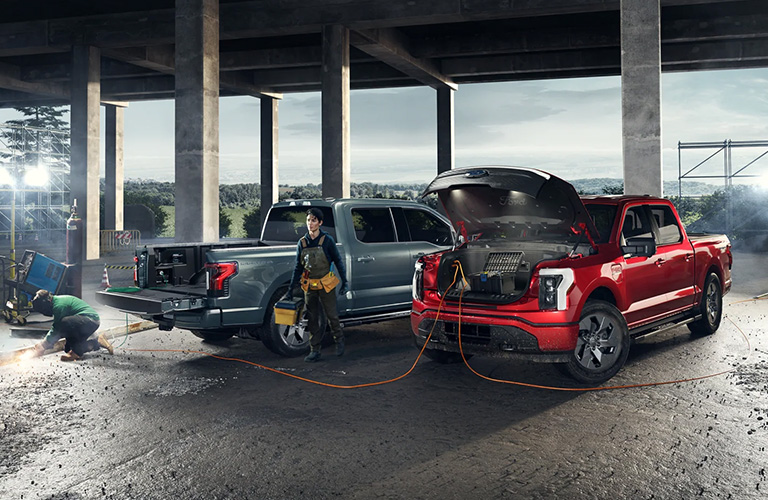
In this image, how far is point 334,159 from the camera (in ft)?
74.6

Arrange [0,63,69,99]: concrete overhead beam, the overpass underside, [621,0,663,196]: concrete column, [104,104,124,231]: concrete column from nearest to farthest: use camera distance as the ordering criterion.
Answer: [621,0,663,196]: concrete column, the overpass underside, [0,63,69,99]: concrete overhead beam, [104,104,124,231]: concrete column

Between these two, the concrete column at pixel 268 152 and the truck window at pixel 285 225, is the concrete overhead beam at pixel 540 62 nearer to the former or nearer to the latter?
the concrete column at pixel 268 152

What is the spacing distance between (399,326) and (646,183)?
8306 millimetres

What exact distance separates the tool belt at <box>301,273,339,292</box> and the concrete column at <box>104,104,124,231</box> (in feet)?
103

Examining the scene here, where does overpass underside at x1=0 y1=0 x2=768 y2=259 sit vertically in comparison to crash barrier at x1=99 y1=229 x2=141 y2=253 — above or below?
above

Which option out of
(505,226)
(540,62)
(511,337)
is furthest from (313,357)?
(540,62)

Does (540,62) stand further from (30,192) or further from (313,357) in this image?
(30,192)

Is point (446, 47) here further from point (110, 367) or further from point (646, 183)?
point (110, 367)

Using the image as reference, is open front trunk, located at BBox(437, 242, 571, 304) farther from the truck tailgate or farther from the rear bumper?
the truck tailgate

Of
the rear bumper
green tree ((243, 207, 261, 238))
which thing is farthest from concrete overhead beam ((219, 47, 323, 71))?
the rear bumper

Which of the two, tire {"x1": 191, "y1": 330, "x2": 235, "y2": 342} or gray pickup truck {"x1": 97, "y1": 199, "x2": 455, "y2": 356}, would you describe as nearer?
gray pickup truck {"x1": 97, "y1": 199, "x2": 455, "y2": 356}

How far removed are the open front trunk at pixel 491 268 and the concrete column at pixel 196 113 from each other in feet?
38.9

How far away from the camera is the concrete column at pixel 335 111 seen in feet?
72.6

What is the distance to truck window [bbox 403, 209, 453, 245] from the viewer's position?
10.4 metres
